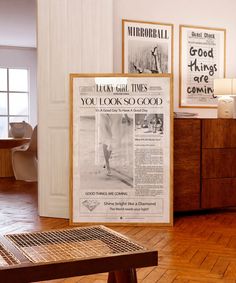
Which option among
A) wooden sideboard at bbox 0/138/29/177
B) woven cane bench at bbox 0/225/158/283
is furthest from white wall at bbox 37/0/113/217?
wooden sideboard at bbox 0/138/29/177

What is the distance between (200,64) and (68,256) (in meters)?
4.25

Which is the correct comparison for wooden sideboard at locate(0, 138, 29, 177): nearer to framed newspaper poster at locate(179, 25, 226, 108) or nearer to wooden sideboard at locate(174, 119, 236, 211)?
framed newspaper poster at locate(179, 25, 226, 108)

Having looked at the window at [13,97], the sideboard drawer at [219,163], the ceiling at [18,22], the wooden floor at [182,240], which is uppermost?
the ceiling at [18,22]

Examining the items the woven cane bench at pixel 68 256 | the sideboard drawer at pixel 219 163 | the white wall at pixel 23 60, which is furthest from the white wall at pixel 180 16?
the white wall at pixel 23 60

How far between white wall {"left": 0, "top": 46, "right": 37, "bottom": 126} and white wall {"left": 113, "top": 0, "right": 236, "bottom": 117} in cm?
729

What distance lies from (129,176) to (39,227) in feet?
3.05

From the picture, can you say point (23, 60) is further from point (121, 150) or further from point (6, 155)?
point (121, 150)

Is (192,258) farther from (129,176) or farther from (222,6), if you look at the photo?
(222,6)

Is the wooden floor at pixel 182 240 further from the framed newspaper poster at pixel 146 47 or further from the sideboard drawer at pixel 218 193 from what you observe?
the framed newspaper poster at pixel 146 47

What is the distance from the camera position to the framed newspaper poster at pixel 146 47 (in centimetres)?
509

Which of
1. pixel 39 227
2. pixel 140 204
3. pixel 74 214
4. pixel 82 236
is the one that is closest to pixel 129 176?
pixel 140 204

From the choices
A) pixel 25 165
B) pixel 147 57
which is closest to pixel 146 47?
pixel 147 57

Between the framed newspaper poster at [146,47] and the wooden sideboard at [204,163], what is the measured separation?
0.86m

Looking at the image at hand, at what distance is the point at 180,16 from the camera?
212 inches
